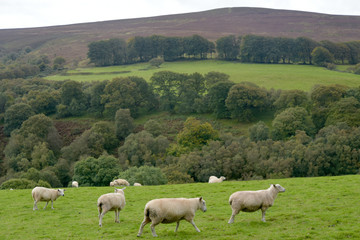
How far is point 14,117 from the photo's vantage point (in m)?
96.9

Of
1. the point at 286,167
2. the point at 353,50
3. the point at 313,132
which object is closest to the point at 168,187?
the point at 286,167

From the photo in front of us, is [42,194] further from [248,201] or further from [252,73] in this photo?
[252,73]

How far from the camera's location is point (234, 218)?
1852 centimetres

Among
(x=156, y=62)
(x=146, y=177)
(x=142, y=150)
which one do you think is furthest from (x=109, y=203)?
(x=156, y=62)

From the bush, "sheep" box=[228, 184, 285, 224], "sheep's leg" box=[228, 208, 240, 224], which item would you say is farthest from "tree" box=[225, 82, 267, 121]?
"sheep's leg" box=[228, 208, 240, 224]

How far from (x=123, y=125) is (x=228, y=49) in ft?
286

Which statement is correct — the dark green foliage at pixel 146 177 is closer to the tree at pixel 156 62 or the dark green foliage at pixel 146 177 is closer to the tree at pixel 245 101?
the tree at pixel 245 101

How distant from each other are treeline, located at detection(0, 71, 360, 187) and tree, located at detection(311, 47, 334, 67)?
48954mm

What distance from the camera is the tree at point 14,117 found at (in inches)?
3814

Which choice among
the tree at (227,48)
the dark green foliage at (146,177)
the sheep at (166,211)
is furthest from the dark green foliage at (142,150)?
the tree at (227,48)

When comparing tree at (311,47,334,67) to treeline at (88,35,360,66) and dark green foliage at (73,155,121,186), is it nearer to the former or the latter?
treeline at (88,35,360,66)

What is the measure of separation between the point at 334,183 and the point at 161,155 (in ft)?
147

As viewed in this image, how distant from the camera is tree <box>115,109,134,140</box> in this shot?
296ft

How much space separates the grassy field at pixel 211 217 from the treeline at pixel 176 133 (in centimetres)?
1776
